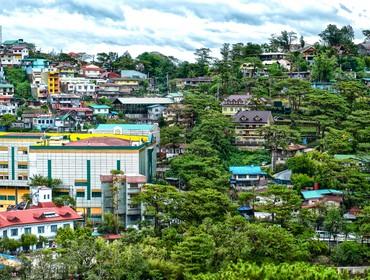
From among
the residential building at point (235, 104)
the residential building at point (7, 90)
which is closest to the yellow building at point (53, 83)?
the residential building at point (7, 90)

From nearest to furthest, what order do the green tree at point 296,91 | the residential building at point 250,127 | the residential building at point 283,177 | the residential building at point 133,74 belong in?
the residential building at point 283,177
the residential building at point 250,127
the green tree at point 296,91
the residential building at point 133,74

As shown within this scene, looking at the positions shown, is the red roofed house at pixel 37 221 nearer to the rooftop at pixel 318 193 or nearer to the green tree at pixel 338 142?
the rooftop at pixel 318 193

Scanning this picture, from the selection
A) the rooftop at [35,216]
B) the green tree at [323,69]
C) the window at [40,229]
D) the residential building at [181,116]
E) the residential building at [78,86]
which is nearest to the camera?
the rooftop at [35,216]

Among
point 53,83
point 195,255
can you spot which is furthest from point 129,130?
point 195,255

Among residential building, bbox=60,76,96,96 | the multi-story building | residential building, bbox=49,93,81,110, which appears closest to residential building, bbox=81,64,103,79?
residential building, bbox=60,76,96,96

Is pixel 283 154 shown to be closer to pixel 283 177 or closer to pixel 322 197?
pixel 283 177

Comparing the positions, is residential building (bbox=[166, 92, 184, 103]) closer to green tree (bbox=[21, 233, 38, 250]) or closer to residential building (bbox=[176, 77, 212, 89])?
residential building (bbox=[176, 77, 212, 89])
